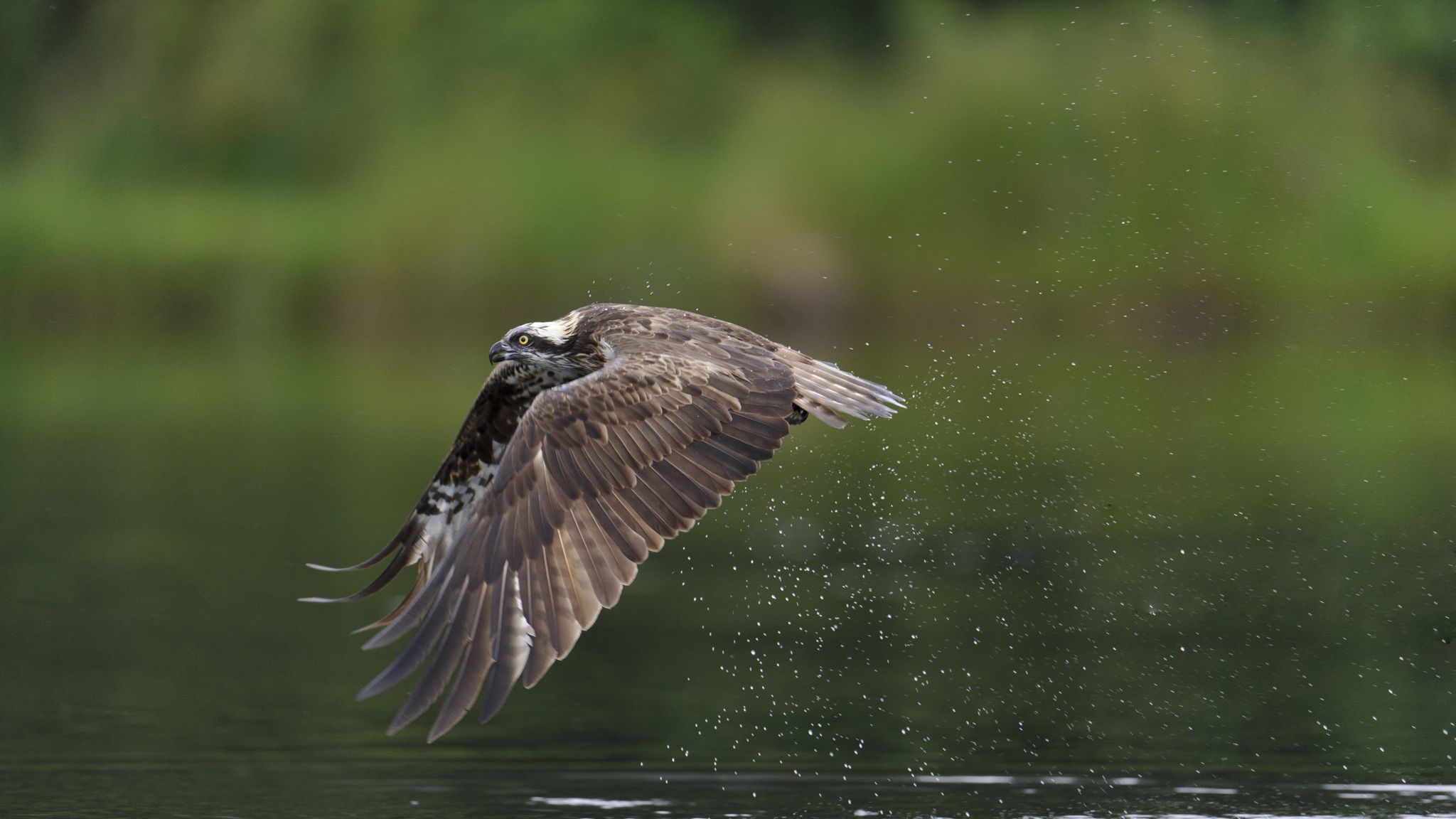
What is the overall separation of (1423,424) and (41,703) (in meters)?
15.5

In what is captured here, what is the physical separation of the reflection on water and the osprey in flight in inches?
33.6

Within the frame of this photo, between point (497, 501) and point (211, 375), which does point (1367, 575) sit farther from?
point (211, 375)

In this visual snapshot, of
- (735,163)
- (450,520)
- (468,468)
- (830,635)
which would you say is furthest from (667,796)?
(735,163)

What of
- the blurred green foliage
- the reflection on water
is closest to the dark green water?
the reflection on water

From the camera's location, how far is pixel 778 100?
46.5 meters

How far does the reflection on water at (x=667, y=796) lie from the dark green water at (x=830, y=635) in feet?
0.08

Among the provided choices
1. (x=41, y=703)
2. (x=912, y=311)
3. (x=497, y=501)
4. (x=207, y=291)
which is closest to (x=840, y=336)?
(x=912, y=311)

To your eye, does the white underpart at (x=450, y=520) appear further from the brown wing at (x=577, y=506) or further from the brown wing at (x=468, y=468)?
the brown wing at (x=577, y=506)

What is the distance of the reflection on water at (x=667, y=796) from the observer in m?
8.85

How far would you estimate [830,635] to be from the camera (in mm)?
13234

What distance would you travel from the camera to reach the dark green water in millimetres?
9406

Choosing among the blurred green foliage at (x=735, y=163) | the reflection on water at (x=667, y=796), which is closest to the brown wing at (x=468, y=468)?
the reflection on water at (x=667, y=796)

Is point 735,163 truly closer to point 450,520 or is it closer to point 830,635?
point 830,635

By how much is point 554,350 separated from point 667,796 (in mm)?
1894
